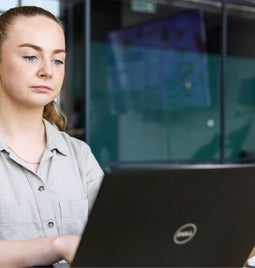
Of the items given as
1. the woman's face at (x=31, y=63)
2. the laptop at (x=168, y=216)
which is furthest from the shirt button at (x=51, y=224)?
the laptop at (x=168, y=216)

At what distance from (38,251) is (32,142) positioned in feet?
1.53

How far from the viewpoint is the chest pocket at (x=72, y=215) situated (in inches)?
57.9

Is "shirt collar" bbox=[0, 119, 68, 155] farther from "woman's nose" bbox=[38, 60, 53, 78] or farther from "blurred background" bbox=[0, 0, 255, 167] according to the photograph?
"blurred background" bbox=[0, 0, 255, 167]

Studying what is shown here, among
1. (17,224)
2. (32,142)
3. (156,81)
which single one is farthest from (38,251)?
(156,81)

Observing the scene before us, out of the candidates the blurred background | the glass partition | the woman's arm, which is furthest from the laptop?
the glass partition

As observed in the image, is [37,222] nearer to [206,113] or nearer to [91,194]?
[91,194]

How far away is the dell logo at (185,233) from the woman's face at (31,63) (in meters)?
0.64

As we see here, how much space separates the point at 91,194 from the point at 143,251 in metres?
0.66

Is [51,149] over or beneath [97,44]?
beneath

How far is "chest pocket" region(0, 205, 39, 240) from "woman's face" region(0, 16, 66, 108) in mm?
291

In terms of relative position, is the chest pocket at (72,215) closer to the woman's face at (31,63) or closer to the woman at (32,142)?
the woman at (32,142)

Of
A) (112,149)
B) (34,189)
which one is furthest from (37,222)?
(112,149)

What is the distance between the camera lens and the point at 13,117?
1.48 m

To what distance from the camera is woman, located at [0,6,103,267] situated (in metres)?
1.41
